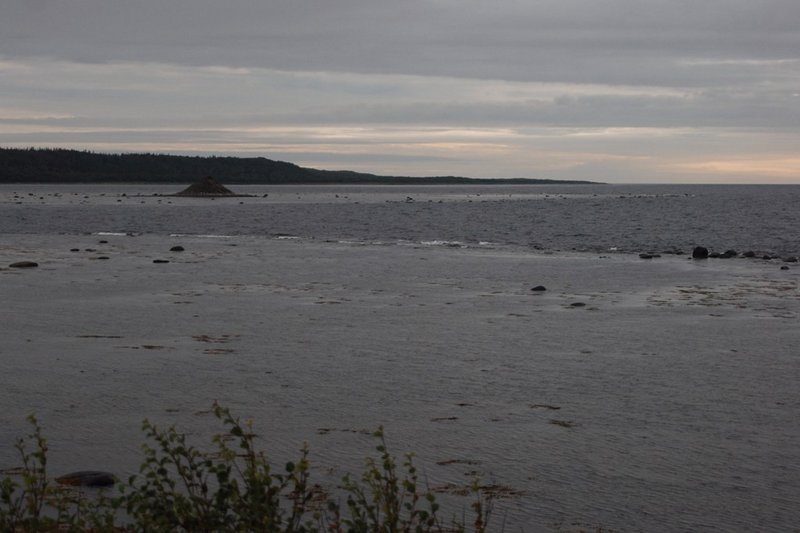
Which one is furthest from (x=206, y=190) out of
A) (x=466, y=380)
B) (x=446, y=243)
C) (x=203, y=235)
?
(x=466, y=380)

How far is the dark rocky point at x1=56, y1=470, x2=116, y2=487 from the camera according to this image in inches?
323

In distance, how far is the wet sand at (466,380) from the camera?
28.5 ft

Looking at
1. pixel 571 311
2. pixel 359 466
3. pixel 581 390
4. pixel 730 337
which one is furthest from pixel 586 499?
pixel 571 311

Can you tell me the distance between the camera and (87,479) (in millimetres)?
8266

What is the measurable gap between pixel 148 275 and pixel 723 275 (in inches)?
664

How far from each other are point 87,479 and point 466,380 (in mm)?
5745

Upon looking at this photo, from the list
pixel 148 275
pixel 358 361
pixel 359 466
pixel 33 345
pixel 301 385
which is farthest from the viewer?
pixel 148 275

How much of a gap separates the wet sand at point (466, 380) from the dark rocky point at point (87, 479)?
356 mm

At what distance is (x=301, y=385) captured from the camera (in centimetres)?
1230

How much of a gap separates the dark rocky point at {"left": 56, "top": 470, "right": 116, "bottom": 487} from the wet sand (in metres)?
0.36

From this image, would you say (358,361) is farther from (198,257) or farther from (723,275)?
(198,257)

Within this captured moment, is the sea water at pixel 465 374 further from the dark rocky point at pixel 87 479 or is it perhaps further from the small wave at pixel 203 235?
the small wave at pixel 203 235

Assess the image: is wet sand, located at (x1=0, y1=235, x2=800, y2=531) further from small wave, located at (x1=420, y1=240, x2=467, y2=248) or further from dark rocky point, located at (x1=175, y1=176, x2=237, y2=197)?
dark rocky point, located at (x1=175, y1=176, x2=237, y2=197)

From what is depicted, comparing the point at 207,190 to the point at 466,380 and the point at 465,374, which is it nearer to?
the point at 465,374
